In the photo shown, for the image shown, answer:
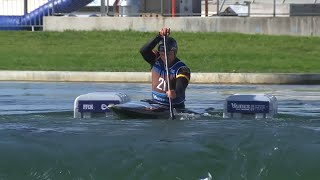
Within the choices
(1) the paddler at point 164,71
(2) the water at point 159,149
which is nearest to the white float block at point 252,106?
(2) the water at point 159,149

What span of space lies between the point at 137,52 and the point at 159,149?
19.2m

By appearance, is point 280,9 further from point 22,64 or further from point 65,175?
point 65,175

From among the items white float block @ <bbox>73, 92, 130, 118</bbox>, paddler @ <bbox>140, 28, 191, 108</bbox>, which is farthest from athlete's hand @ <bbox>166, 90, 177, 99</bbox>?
white float block @ <bbox>73, 92, 130, 118</bbox>

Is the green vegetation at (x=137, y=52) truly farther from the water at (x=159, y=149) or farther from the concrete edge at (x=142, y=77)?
the water at (x=159, y=149)

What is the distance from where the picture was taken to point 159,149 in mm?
10641

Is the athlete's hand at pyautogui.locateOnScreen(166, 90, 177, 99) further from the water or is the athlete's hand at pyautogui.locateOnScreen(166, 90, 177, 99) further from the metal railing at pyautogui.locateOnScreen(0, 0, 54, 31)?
the metal railing at pyautogui.locateOnScreen(0, 0, 54, 31)

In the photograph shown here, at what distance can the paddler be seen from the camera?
13.3m

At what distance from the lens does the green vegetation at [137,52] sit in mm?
27312

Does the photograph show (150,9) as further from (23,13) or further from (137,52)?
(137,52)

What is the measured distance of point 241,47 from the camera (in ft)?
99.5

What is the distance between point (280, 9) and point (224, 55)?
7889 mm

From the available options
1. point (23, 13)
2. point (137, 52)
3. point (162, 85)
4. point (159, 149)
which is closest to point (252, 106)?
point (162, 85)

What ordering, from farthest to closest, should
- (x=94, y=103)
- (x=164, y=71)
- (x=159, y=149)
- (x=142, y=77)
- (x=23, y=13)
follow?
1. (x=23, y=13)
2. (x=142, y=77)
3. (x=94, y=103)
4. (x=164, y=71)
5. (x=159, y=149)

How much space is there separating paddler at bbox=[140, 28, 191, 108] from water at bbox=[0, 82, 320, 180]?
425 mm
